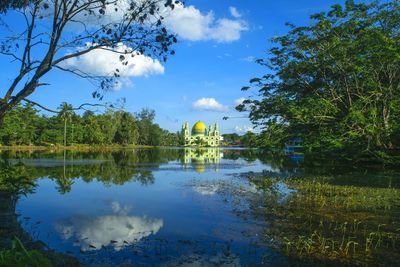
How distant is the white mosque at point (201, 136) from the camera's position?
13166cm

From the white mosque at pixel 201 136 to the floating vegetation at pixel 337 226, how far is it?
115236mm

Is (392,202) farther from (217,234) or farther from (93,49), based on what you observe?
(93,49)

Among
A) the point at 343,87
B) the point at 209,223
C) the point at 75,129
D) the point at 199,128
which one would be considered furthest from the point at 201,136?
the point at 209,223

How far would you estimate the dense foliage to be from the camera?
70.2ft

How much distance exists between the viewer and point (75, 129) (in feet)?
248

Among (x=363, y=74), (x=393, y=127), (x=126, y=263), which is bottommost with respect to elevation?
(x=126, y=263)

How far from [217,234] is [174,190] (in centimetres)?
879

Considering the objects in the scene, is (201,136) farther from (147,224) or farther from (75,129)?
(147,224)

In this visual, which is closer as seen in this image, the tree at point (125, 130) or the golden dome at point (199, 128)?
the tree at point (125, 130)

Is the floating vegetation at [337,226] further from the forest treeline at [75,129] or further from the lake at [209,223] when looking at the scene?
the forest treeline at [75,129]

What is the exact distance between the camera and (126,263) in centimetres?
691

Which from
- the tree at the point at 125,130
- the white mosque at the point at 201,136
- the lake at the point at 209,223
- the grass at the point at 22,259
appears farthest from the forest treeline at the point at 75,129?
the grass at the point at 22,259

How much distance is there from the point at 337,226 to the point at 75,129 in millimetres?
72299

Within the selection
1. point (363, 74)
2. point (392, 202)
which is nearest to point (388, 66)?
point (363, 74)
